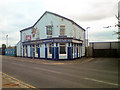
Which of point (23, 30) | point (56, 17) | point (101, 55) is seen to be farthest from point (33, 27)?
point (101, 55)

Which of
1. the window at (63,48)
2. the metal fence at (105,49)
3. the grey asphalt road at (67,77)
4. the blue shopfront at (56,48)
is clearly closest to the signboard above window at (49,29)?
the blue shopfront at (56,48)

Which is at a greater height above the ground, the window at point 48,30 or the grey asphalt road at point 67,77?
the window at point 48,30

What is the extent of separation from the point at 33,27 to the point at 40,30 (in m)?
3.54

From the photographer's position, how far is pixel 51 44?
22.3 metres

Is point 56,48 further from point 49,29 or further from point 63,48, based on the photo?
point 49,29

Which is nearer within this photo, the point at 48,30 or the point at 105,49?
the point at 48,30

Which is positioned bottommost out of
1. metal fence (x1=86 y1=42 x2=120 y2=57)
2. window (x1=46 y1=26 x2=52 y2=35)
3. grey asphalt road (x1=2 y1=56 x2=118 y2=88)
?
grey asphalt road (x1=2 y1=56 x2=118 y2=88)

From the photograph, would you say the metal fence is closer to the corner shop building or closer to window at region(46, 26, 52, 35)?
the corner shop building

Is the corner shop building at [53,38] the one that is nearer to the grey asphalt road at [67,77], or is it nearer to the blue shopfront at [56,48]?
the blue shopfront at [56,48]

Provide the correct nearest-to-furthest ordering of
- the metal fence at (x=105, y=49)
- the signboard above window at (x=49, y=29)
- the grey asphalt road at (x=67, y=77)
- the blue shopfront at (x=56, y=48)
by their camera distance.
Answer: the grey asphalt road at (x=67, y=77) → the blue shopfront at (x=56, y=48) → the signboard above window at (x=49, y=29) → the metal fence at (x=105, y=49)

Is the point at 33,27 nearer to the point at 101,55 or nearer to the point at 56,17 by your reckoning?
the point at 56,17

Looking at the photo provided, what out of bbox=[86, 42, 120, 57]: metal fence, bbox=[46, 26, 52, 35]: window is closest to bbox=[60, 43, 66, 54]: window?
bbox=[46, 26, 52, 35]: window

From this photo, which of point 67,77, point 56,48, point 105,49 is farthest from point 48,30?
point 105,49

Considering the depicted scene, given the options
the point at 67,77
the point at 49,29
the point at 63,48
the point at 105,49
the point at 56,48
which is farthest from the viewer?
the point at 105,49
